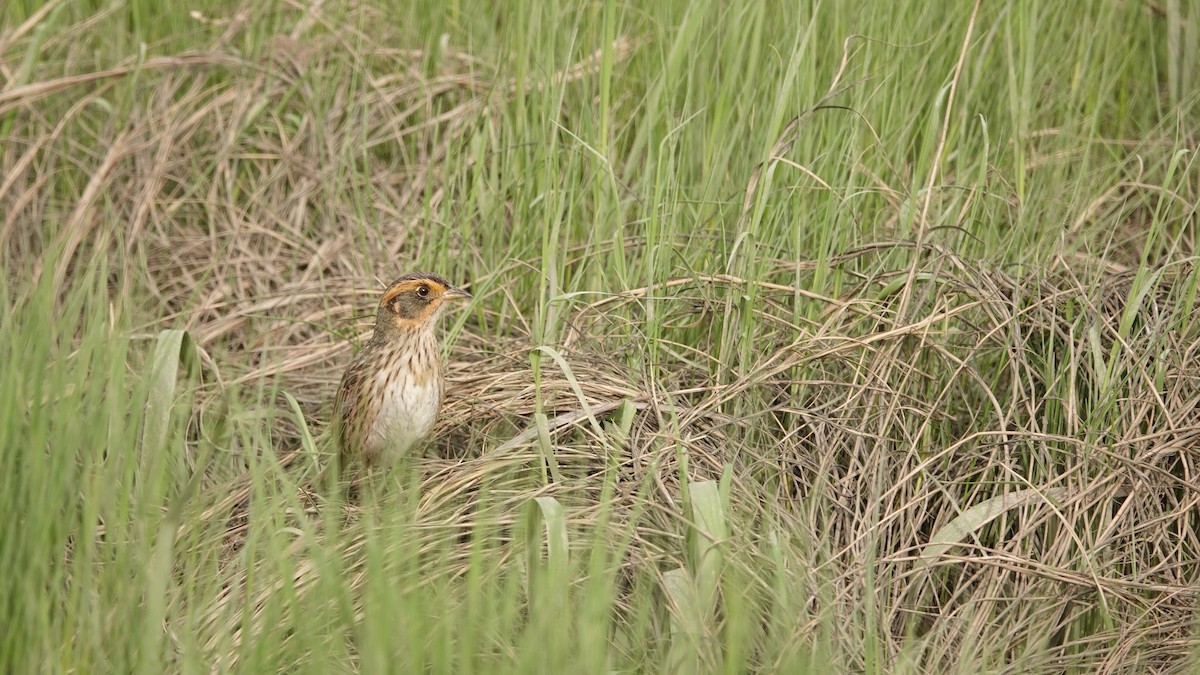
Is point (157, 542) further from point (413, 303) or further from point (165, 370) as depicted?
point (413, 303)

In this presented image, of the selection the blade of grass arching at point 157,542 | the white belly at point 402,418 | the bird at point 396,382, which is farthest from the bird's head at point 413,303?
the blade of grass arching at point 157,542

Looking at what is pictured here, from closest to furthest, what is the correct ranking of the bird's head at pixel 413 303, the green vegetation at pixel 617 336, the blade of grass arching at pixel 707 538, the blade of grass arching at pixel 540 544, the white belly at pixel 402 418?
the blade of grass arching at pixel 540 544, the green vegetation at pixel 617 336, the blade of grass arching at pixel 707 538, the white belly at pixel 402 418, the bird's head at pixel 413 303

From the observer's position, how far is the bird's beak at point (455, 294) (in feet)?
14.8

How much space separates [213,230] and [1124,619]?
4.15 meters

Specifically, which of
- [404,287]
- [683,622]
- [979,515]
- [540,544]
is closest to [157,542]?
[540,544]

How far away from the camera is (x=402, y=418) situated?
4348 millimetres

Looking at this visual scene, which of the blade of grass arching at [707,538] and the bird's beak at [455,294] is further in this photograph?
the bird's beak at [455,294]

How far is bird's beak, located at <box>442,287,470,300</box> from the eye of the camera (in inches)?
178

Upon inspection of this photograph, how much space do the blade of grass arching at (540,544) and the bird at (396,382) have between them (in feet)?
2.76

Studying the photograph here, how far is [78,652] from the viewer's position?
2996mm

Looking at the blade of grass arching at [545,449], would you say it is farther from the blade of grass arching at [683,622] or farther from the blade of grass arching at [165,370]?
the blade of grass arching at [165,370]

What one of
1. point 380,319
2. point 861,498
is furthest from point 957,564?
point 380,319

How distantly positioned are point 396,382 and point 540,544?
1.21 meters

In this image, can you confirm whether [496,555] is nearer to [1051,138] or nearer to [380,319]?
[380,319]
